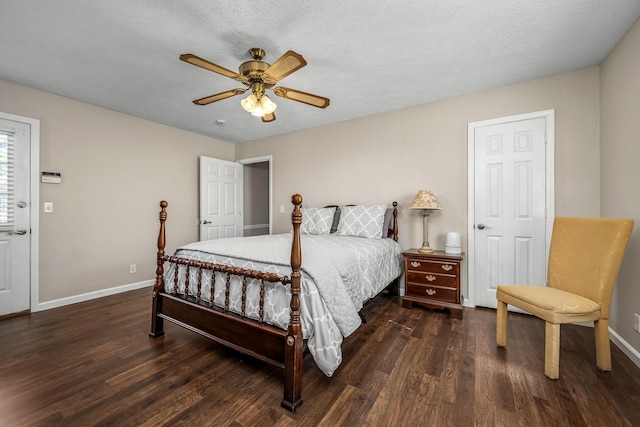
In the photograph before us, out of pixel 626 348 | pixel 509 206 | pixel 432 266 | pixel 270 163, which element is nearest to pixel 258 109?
pixel 432 266

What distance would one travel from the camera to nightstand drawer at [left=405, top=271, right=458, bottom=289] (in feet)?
9.46

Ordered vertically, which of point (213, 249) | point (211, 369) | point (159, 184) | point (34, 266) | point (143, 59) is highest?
point (143, 59)

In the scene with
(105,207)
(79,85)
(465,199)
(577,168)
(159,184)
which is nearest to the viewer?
(577,168)

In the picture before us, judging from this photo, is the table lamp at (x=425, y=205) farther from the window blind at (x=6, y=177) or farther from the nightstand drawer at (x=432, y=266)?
the window blind at (x=6, y=177)

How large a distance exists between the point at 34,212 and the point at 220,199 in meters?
2.34

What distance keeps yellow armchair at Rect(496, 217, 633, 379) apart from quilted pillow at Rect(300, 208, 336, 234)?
2.05 m

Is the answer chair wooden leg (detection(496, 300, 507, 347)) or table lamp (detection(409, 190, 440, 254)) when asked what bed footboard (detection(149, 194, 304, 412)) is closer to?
chair wooden leg (detection(496, 300, 507, 347))

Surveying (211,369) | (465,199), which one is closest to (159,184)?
(211,369)

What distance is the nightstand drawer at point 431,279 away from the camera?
2885 mm

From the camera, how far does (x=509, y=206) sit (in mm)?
2965

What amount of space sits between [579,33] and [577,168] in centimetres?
120

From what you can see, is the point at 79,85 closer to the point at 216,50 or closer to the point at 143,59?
the point at 143,59

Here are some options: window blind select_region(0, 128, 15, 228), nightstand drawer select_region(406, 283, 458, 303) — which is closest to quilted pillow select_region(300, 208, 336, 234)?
nightstand drawer select_region(406, 283, 458, 303)

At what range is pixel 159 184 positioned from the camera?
4172 mm
